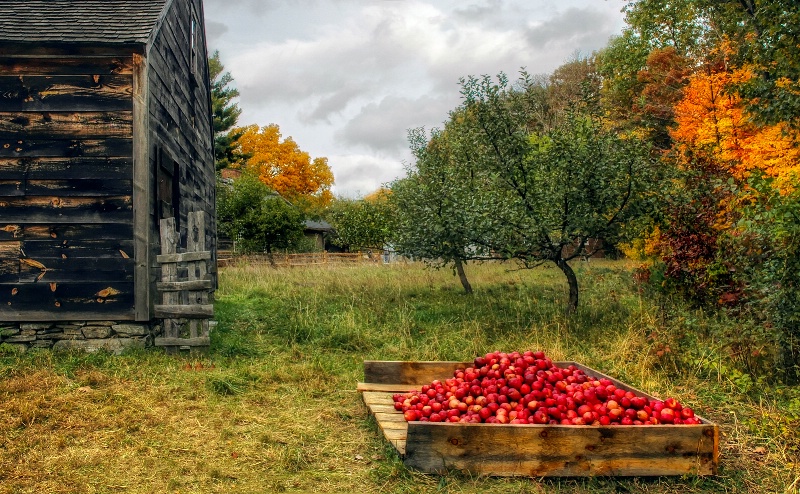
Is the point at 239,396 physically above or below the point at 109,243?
below

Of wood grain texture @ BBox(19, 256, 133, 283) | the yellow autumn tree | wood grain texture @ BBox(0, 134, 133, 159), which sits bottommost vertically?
wood grain texture @ BBox(19, 256, 133, 283)

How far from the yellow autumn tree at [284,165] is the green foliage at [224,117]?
1.87 m

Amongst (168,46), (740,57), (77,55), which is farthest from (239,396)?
(740,57)

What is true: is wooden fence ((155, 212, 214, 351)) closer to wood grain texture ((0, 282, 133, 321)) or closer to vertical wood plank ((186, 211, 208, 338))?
vertical wood plank ((186, 211, 208, 338))

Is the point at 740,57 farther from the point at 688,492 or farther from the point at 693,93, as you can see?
the point at 688,492

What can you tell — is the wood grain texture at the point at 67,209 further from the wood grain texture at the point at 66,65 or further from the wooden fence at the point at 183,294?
the wood grain texture at the point at 66,65

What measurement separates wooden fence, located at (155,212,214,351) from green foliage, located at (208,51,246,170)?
31026 millimetres

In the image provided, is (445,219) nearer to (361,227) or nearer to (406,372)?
(406,372)

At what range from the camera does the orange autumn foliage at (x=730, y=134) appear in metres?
11.9

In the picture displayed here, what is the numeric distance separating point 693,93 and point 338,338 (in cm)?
1582

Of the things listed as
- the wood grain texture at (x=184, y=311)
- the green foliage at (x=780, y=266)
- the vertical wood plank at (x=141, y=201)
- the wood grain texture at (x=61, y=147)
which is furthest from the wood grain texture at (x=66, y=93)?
the green foliage at (x=780, y=266)

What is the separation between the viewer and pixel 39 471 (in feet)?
13.6

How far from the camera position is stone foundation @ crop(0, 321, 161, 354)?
8.09m

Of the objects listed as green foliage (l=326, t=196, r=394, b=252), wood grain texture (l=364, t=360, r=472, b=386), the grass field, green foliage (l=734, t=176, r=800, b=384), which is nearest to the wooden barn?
the grass field
